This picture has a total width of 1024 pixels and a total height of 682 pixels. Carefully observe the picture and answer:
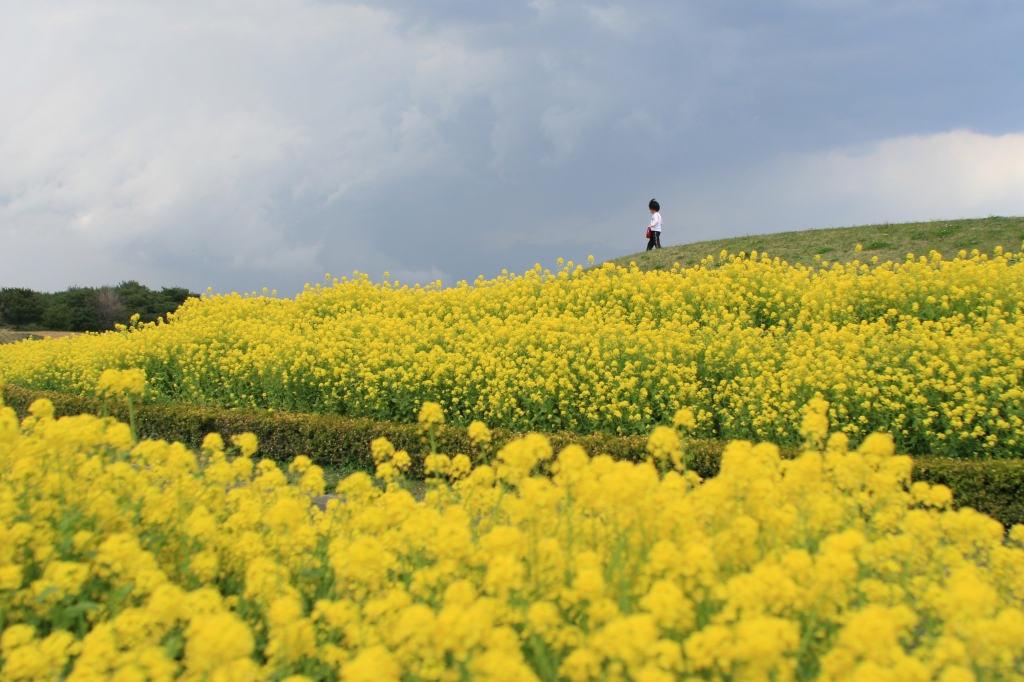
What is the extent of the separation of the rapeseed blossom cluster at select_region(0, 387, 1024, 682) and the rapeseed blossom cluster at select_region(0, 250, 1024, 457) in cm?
351

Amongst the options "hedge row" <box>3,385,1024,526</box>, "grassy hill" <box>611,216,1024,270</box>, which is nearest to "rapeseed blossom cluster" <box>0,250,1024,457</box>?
"hedge row" <box>3,385,1024,526</box>

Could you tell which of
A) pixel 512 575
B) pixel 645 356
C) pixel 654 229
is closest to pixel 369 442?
pixel 645 356

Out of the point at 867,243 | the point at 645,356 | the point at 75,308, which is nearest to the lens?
the point at 645,356

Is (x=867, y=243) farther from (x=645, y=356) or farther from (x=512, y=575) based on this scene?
(x=512, y=575)

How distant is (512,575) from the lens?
1885mm

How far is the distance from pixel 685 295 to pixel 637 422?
3.29m

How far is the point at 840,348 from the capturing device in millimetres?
7168

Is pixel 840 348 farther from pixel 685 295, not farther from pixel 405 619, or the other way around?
pixel 405 619

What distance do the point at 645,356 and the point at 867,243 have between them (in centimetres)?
1099

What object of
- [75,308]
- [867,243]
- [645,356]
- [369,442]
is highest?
[75,308]

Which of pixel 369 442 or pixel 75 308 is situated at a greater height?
pixel 75 308

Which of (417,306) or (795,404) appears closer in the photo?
(795,404)

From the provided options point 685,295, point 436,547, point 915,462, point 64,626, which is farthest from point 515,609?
point 685,295

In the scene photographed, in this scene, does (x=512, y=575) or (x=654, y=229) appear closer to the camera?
(x=512, y=575)
